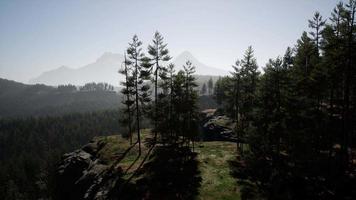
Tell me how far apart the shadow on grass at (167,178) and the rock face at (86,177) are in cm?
311

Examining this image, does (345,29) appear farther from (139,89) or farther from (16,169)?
(16,169)

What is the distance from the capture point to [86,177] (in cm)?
3375

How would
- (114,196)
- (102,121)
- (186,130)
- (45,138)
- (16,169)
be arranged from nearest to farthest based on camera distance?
(114,196) → (186,130) → (16,169) → (45,138) → (102,121)

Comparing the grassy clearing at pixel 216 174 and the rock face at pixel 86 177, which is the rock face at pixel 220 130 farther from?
the rock face at pixel 86 177

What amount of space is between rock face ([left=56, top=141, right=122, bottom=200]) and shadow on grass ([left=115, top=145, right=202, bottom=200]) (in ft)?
10.2

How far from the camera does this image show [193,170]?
3256 centimetres

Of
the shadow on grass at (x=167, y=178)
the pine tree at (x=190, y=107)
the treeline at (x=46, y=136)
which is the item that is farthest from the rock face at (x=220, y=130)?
the treeline at (x=46, y=136)

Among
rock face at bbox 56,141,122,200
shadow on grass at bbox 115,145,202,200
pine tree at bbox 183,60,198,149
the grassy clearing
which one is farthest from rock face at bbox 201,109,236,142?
rock face at bbox 56,141,122,200

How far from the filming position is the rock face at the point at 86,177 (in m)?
29.9

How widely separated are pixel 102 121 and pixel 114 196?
176 metres

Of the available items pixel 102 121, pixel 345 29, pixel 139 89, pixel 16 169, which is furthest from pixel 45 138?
pixel 345 29

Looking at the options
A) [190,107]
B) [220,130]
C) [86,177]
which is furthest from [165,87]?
[220,130]

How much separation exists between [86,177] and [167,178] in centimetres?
1189

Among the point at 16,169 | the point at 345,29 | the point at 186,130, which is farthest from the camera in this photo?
the point at 16,169
